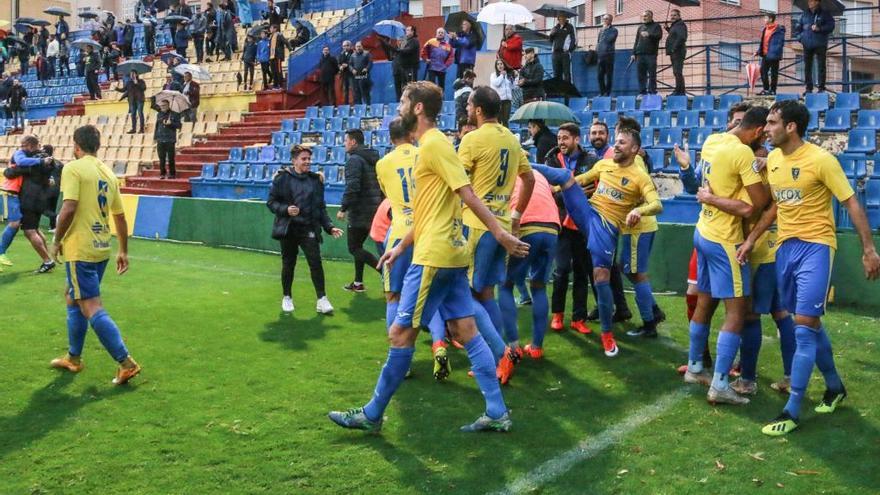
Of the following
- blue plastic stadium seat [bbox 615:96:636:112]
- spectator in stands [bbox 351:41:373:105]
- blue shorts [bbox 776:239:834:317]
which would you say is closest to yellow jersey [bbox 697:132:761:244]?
blue shorts [bbox 776:239:834:317]

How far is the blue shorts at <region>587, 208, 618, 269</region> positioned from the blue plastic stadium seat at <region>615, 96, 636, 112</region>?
9621 mm

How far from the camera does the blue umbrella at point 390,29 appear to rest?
22.4 metres

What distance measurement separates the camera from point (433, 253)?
494cm

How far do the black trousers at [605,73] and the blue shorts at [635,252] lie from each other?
10835 millimetres

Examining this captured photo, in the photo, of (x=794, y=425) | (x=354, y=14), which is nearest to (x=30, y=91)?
(x=354, y=14)

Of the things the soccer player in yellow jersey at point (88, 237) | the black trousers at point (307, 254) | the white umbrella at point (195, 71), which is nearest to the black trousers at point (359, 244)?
the black trousers at point (307, 254)

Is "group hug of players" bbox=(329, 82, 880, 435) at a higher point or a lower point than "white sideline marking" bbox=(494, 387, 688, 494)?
higher

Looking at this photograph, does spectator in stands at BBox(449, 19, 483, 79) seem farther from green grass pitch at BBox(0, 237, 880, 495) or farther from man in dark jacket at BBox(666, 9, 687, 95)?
green grass pitch at BBox(0, 237, 880, 495)

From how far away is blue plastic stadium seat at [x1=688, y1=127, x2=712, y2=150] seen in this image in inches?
551

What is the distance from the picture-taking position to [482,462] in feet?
15.9

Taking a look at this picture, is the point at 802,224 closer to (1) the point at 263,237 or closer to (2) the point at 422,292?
(2) the point at 422,292

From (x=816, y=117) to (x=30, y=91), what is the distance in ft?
96.5

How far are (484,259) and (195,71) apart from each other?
20.2 metres

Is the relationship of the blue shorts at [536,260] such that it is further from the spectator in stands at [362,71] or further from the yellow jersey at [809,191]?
the spectator in stands at [362,71]
